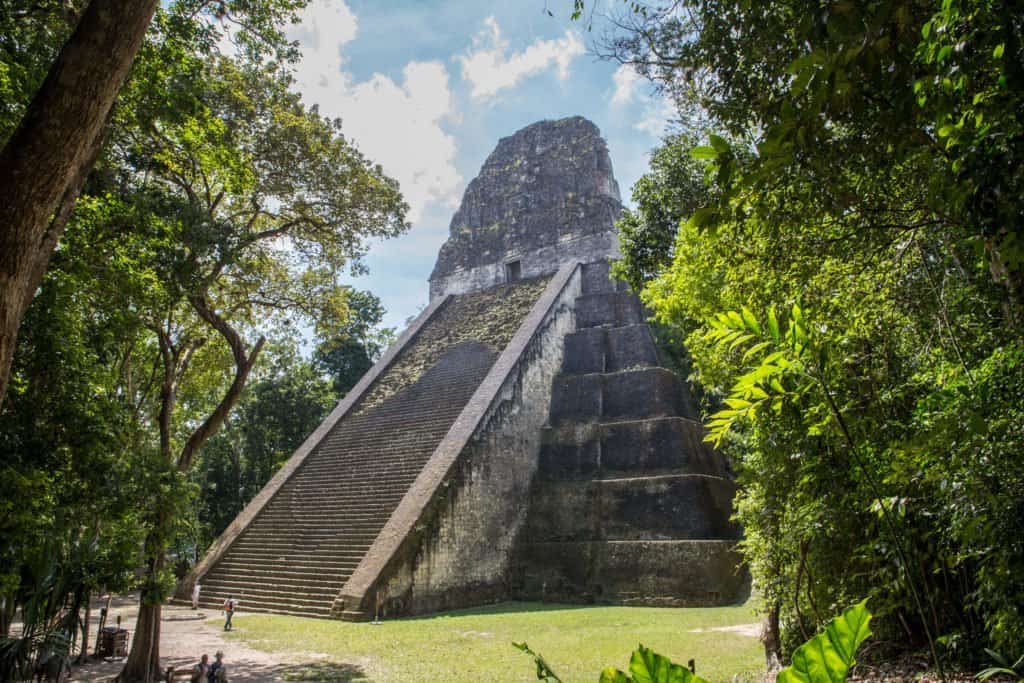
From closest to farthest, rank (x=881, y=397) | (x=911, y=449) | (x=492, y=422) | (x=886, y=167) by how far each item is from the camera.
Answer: (x=911, y=449)
(x=886, y=167)
(x=881, y=397)
(x=492, y=422)

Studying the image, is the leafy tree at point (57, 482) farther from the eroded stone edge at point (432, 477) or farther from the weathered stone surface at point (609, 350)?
the weathered stone surface at point (609, 350)

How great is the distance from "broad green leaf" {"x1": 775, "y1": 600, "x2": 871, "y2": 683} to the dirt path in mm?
6379

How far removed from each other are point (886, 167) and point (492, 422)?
1067cm

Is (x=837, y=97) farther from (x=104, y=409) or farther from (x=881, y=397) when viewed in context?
(x=104, y=409)

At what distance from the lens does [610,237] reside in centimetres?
1989

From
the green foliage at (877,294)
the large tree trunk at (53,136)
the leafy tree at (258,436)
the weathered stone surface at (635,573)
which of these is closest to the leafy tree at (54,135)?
Result: the large tree trunk at (53,136)

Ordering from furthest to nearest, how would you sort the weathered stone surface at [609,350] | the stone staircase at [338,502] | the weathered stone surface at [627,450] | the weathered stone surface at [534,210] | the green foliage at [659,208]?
1. the weathered stone surface at [534,210]
2. the weathered stone surface at [609,350]
3. the weathered stone surface at [627,450]
4. the stone staircase at [338,502]
5. the green foliage at [659,208]

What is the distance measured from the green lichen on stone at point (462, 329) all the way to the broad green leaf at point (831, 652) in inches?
620

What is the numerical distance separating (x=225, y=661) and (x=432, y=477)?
16.1 ft

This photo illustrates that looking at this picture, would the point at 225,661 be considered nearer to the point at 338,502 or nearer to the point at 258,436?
the point at 338,502

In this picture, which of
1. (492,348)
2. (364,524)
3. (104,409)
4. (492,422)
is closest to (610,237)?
(492,348)

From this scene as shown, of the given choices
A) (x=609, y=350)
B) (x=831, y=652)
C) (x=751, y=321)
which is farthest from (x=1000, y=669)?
(x=609, y=350)

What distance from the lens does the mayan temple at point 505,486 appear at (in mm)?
10945

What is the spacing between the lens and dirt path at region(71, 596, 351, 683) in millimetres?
6453
